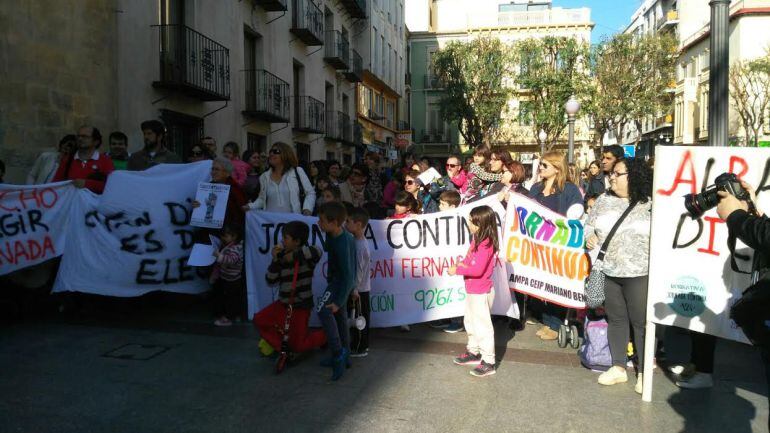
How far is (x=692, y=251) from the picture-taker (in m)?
4.11

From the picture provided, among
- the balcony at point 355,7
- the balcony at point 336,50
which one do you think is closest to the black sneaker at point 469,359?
the balcony at point 336,50

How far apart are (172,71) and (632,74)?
83.0 feet

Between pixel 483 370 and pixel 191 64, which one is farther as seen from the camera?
pixel 191 64

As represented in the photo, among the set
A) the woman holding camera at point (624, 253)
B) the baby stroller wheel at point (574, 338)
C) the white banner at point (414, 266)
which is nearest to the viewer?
the woman holding camera at point (624, 253)

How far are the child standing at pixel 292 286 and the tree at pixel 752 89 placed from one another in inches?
1254

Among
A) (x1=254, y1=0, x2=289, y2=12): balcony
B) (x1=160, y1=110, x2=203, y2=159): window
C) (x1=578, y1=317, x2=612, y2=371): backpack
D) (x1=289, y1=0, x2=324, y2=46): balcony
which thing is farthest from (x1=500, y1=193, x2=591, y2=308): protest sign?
(x1=289, y1=0, x2=324, y2=46): balcony

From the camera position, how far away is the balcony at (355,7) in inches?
1030

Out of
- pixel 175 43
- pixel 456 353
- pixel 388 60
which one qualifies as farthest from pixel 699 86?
pixel 456 353

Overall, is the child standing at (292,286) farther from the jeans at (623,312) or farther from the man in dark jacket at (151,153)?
the man in dark jacket at (151,153)

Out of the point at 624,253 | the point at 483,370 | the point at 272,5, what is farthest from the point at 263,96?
the point at 624,253

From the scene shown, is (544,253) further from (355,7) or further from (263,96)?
(355,7)

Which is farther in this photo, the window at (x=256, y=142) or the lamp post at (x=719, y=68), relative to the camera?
the window at (x=256, y=142)

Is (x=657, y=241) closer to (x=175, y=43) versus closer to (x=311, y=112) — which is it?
(x=175, y=43)

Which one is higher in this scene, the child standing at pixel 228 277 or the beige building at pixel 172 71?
the beige building at pixel 172 71
